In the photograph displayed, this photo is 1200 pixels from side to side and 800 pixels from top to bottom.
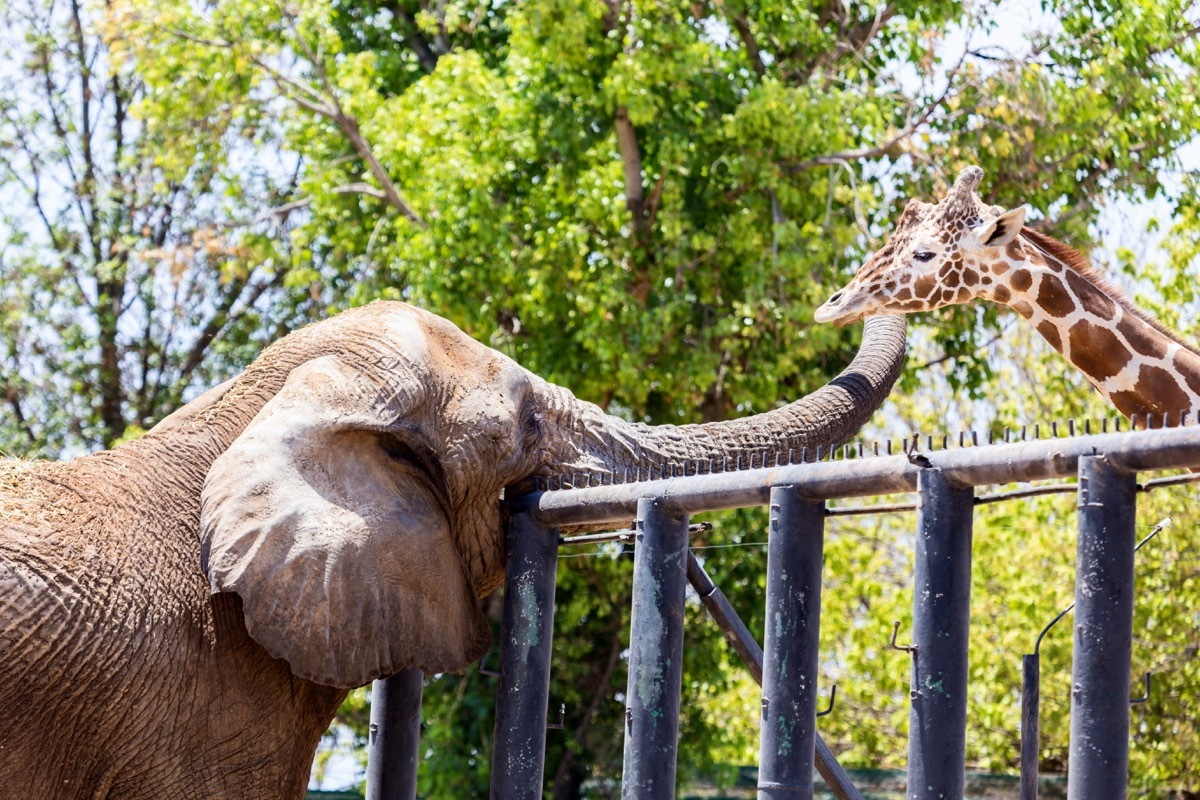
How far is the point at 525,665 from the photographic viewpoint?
514cm

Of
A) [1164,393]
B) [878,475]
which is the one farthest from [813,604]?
[1164,393]

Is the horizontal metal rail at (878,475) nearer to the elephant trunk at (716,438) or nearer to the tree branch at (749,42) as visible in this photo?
the elephant trunk at (716,438)

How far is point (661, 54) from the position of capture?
42.0 feet

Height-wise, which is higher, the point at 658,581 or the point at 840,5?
the point at 840,5

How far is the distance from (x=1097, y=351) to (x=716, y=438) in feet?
7.58

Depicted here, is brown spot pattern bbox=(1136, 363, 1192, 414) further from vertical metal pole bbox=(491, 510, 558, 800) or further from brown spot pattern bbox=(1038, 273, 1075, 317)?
vertical metal pole bbox=(491, 510, 558, 800)

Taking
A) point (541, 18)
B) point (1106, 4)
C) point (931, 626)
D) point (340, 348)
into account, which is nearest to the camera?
point (931, 626)

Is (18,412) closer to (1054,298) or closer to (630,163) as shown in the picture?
(630,163)

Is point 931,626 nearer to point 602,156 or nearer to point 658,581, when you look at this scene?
point 658,581

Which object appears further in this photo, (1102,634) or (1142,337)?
(1142,337)

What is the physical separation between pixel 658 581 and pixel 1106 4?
10.6 meters

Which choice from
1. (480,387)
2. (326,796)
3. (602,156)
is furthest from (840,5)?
A: (480,387)

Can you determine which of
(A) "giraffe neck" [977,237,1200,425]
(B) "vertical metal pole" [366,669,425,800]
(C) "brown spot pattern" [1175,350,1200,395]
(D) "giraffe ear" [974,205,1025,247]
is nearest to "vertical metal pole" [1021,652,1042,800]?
(B) "vertical metal pole" [366,669,425,800]

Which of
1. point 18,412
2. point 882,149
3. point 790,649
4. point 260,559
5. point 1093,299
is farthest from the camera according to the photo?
point 18,412
